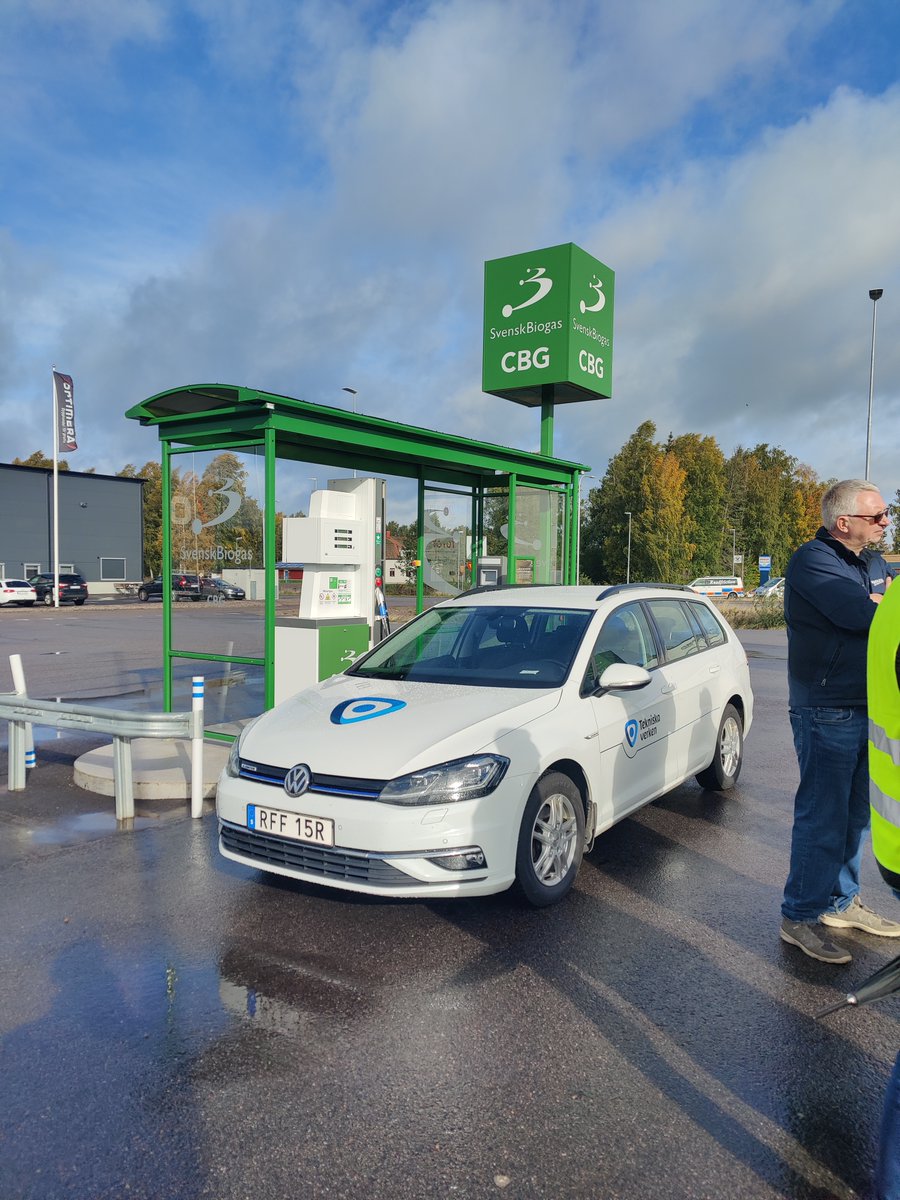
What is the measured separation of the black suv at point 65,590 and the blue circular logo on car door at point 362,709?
130 ft

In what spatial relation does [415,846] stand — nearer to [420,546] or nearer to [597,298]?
[420,546]

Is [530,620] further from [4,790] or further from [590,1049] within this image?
[4,790]

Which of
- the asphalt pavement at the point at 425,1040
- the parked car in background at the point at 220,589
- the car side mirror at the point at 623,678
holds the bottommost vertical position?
the asphalt pavement at the point at 425,1040

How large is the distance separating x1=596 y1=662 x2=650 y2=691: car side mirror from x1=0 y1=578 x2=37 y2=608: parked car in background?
38.1 m

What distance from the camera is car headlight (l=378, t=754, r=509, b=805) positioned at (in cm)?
382

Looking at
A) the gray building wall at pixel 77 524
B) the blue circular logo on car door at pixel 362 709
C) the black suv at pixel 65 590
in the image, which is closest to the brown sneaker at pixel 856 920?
the blue circular logo on car door at pixel 362 709

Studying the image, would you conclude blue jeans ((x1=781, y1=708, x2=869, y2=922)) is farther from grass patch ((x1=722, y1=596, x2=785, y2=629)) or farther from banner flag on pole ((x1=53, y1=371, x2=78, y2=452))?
banner flag on pole ((x1=53, y1=371, x2=78, y2=452))

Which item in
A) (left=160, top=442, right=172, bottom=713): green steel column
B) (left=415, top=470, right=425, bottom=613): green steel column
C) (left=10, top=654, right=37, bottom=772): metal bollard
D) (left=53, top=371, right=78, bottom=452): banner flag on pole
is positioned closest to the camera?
(left=10, top=654, right=37, bottom=772): metal bollard

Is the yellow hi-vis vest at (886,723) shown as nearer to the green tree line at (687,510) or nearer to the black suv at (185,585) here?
the black suv at (185,585)

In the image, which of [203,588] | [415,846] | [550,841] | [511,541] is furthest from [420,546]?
[415,846]

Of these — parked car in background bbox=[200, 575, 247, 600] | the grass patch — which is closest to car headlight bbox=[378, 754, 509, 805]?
parked car in background bbox=[200, 575, 247, 600]

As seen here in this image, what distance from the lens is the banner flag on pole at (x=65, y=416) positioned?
112 ft

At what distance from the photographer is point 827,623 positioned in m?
3.62

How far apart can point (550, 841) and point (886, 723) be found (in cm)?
244
